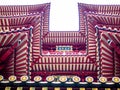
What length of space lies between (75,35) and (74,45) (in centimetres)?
85

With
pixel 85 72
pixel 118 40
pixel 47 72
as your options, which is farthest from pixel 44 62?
pixel 118 40

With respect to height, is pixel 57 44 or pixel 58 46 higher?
pixel 57 44

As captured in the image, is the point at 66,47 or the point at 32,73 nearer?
the point at 32,73

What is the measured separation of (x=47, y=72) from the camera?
18.0 m

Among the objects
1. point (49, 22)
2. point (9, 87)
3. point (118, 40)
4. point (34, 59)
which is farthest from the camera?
point (49, 22)

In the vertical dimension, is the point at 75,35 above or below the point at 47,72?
above

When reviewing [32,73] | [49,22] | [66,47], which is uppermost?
[49,22]

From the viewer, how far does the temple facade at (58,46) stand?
1529cm

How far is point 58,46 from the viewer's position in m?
20.8

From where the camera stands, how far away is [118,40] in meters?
15.2

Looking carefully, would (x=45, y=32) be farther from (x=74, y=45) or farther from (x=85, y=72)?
(x=85, y=72)

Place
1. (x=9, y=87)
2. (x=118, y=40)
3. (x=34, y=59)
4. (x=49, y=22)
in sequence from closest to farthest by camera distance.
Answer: (x=9, y=87), (x=118, y=40), (x=34, y=59), (x=49, y=22)

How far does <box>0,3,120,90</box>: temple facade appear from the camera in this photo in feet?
50.2

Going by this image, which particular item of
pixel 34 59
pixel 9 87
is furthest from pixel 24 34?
pixel 9 87
